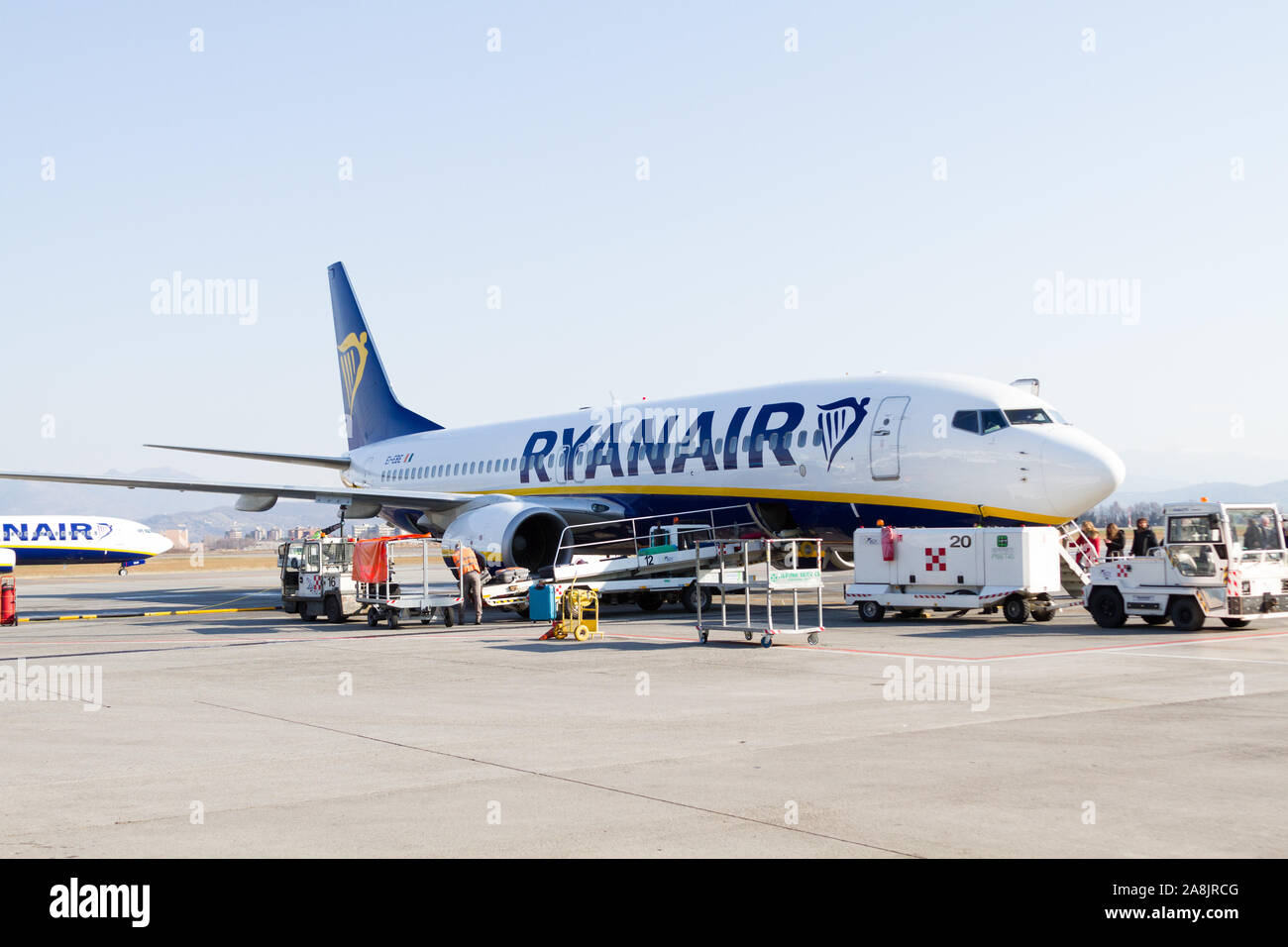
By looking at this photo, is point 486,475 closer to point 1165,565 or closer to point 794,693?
point 1165,565

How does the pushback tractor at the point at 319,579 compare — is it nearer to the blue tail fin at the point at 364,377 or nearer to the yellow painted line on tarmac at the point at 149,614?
the yellow painted line on tarmac at the point at 149,614

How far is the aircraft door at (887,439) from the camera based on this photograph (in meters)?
23.1

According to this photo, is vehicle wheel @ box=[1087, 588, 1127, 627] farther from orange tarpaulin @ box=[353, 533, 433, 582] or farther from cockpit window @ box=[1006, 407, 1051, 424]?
orange tarpaulin @ box=[353, 533, 433, 582]

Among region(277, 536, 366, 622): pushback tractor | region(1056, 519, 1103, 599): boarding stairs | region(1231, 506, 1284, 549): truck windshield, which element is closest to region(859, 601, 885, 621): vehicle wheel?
region(1056, 519, 1103, 599): boarding stairs

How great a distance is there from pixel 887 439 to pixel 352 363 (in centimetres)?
2277

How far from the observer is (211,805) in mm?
7641

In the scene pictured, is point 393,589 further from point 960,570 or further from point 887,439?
point 960,570

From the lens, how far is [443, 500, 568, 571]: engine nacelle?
87.3 ft

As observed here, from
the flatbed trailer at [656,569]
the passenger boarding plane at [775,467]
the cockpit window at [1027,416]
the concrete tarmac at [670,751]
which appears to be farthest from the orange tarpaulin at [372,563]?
the cockpit window at [1027,416]

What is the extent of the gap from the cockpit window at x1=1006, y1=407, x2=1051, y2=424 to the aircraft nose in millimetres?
774

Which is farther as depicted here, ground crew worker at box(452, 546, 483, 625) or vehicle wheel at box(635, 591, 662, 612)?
vehicle wheel at box(635, 591, 662, 612)

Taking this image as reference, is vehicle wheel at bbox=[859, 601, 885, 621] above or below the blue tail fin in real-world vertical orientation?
below

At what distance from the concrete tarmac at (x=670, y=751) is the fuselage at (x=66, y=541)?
5384 cm

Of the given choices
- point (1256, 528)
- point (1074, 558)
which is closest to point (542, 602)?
point (1074, 558)
